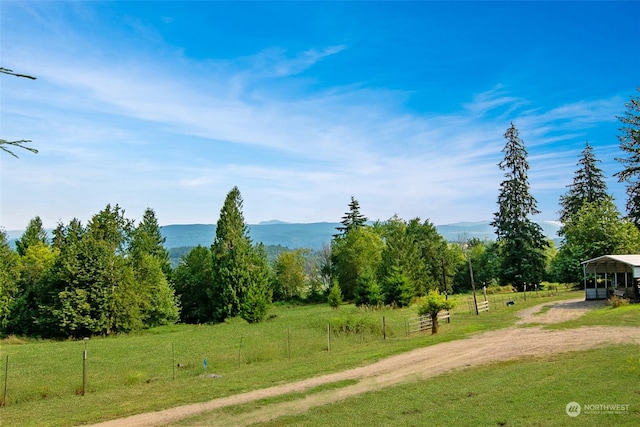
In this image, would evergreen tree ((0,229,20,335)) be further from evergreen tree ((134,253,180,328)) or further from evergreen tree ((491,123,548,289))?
evergreen tree ((491,123,548,289))

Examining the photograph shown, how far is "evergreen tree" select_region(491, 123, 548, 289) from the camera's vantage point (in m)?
56.0

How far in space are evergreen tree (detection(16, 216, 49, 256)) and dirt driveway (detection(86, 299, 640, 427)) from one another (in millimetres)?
61436

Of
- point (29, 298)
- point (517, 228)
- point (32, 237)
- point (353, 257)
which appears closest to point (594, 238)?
point (517, 228)

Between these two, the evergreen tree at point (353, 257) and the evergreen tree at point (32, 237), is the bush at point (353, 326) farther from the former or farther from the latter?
the evergreen tree at point (32, 237)

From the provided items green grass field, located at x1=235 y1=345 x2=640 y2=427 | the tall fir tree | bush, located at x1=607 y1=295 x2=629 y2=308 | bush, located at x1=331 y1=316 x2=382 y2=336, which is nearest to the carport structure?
bush, located at x1=607 y1=295 x2=629 y2=308

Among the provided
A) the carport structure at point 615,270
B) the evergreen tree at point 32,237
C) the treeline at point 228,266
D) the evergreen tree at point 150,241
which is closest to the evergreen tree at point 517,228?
the treeline at point 228,266

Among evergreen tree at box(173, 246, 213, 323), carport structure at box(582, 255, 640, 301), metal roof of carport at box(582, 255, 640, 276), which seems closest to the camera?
carport structure at box(582, 255, 640, 301)

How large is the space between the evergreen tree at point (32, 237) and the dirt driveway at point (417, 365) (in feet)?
202

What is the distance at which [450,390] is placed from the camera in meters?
12.9

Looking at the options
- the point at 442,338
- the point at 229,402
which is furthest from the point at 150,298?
the point at 229,402

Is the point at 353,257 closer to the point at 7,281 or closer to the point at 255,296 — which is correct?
the point at 255,296

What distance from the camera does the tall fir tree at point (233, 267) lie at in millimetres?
48844

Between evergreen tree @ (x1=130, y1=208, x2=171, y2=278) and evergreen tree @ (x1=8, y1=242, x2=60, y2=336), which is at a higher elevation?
evergreen tree @ (x1=130, y1=208, x2=171, y2=278)

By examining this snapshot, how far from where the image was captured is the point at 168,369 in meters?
18.7
